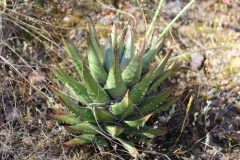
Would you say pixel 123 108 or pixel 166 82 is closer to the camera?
pixel 123 108

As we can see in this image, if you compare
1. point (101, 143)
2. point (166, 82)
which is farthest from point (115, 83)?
point (166, 82)

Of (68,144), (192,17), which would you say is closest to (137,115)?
(68,144)

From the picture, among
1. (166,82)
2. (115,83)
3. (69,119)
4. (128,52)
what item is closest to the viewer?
(115,83)

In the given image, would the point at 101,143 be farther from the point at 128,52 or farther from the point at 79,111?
the point at 128,52

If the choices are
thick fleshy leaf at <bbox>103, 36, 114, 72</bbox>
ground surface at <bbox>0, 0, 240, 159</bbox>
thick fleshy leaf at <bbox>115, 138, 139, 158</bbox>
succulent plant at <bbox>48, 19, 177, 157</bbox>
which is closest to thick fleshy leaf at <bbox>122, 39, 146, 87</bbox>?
succulent plant at <bbox>48, 19, 177, 157</bbox>

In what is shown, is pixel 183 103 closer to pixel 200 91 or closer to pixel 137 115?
pixel 200 91

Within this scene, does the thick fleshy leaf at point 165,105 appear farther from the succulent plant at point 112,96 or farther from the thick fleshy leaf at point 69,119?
the thick fleshy leaf at point 69,119

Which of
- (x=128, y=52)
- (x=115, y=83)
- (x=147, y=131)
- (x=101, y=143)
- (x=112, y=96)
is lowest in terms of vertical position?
(x=101, y=143)

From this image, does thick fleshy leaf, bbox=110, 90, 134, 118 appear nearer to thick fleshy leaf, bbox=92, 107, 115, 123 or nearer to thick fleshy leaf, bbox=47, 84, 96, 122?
thick fleshy leaf, bbox=92, 107, 115, 123
